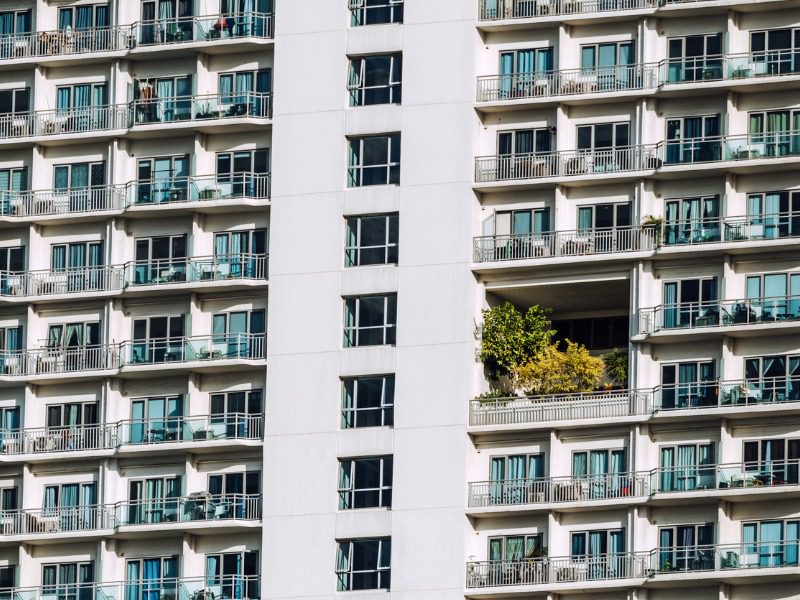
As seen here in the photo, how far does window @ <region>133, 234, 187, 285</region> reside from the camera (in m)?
125

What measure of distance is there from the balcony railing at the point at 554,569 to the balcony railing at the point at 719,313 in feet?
29.2

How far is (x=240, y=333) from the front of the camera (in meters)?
124

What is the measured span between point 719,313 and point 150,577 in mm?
24182

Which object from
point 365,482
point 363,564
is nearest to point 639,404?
point 365,482

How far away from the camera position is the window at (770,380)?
118m

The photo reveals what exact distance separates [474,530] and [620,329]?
1189 centimetres

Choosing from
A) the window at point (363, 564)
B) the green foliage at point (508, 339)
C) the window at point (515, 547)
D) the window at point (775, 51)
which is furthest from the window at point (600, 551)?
the window at point (775, 51)

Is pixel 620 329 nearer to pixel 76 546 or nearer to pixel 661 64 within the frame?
pixel 661 64

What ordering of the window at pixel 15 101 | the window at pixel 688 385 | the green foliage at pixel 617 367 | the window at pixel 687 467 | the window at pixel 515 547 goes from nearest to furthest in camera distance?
the window at pixel 687 467, the window at pixel 688 385, the window at pixel 515 547, the green foliage at pixel 617 367, the window at pixel 15 101

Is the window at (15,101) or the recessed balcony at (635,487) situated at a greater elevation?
the window at (15,101)

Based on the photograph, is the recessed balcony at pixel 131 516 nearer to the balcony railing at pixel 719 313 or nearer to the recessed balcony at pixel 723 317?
the recessed balcony at pixel 723 317

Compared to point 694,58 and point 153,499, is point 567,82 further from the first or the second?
point 153,499

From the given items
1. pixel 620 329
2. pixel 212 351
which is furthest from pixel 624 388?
pixel 212 351

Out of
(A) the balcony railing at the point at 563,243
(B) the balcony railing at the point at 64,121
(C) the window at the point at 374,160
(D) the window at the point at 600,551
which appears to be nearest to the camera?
(D) the window at the point at 600,551
